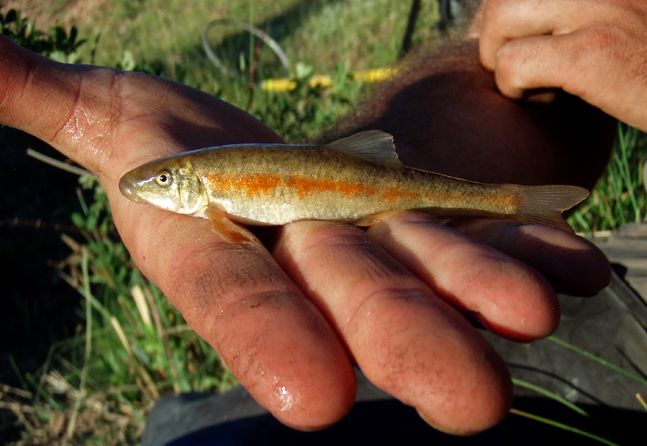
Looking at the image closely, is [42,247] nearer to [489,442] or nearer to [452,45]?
[452,45]

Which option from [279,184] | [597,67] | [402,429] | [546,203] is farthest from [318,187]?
[597,67]

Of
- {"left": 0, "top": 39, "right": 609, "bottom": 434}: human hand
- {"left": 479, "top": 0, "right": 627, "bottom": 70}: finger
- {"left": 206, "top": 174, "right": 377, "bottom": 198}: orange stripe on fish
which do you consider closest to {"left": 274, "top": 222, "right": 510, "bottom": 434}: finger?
{"left": 0, "top": 39, "right": 609, "bottom": 434}: human hand

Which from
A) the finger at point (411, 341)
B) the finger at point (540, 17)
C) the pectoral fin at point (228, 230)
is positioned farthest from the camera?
the finger at point (540, 17)

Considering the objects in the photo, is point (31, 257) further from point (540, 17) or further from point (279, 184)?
point (540, 17)

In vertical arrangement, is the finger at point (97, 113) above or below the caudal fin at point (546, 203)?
above

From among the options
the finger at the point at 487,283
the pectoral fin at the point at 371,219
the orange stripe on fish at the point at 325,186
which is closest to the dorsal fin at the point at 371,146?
the orange stripe on fish at the point at 325,186

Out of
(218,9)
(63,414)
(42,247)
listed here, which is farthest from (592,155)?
(218,9)

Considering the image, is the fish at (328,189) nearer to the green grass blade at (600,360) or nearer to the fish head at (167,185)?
the fish head at (167,185)
